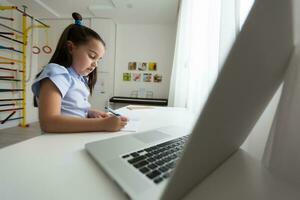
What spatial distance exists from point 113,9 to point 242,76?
3.19m

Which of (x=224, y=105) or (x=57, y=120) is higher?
(x=224, y=105)

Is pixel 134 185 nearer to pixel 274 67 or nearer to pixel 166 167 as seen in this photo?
pixel 166 167

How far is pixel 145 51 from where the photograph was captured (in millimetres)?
3576

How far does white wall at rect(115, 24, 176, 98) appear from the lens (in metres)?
3.54

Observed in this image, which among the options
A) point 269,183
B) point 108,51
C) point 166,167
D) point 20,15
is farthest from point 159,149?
point 20,15

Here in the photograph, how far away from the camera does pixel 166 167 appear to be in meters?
0.30

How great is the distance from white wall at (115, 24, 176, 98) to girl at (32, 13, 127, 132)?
8.37 feet

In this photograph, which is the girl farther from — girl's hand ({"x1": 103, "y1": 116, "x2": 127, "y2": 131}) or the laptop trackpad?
the laptop trackpad

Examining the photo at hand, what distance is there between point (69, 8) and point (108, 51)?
93 centimetres

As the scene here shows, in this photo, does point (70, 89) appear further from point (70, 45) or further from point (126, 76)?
point (126, 76)

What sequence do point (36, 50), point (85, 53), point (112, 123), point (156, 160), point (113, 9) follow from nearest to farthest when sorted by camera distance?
point (156, 160), point (112, 123), point (85, 53), point (113, 9), point (36, 50)

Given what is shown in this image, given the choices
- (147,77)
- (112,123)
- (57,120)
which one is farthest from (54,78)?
(147,77)

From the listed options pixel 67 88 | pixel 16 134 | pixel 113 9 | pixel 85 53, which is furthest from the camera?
pixel 113 9

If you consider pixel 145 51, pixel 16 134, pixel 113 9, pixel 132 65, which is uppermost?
pixel 113 9
